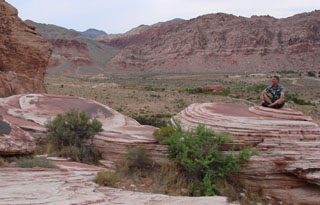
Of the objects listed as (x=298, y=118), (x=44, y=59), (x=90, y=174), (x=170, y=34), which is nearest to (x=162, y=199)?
(x=90, y=174)

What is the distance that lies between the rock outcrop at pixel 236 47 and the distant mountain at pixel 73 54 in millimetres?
5657

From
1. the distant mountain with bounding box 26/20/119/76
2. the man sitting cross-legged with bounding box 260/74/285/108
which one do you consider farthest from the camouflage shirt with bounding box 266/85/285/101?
the distant mountain with bounding box 26/20/119/76

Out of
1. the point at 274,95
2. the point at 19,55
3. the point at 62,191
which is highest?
the point at 19,55

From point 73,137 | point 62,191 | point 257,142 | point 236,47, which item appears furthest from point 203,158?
point 236,47

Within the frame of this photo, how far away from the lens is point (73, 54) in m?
74.9

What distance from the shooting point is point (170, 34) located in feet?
282

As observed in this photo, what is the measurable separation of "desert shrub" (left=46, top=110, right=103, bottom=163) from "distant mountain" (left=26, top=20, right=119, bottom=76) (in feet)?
210

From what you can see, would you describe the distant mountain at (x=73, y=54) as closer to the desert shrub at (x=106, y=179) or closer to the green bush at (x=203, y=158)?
the green bush at (x=203, y=158)

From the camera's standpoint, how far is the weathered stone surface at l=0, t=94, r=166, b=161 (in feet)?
17.0

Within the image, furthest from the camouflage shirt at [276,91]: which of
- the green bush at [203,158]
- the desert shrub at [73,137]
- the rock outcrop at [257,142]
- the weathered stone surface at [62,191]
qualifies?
the desert shrub at [73,137]

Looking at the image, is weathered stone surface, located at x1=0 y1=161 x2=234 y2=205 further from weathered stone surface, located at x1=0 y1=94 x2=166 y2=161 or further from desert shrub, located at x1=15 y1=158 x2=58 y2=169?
weathered stone surface, located at x1=0 y1=94 x2=166 y2=161

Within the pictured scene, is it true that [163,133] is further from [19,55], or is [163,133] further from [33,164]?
[19,55]

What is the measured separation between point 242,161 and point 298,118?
6.18 ft

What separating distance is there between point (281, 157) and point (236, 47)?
72.5m
